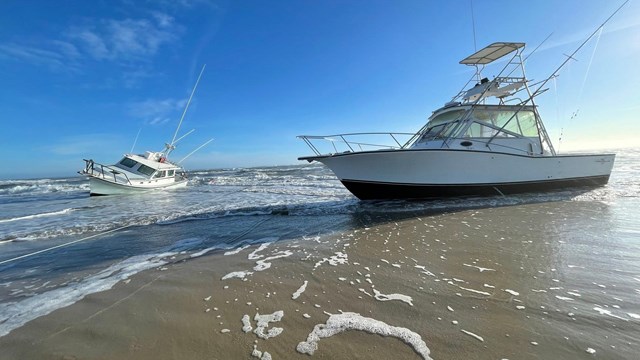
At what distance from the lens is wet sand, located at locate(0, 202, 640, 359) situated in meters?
2.12

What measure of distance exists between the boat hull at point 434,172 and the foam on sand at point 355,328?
6.29 meters

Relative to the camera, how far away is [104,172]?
17203 millimetres

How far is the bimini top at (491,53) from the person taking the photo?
10.2m

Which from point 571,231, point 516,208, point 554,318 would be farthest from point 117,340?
point 516,208

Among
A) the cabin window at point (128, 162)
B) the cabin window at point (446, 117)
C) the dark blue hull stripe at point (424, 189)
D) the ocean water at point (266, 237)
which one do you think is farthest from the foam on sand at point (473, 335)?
the cabin window at point (128, 162)

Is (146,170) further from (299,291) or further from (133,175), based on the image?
(299,291)

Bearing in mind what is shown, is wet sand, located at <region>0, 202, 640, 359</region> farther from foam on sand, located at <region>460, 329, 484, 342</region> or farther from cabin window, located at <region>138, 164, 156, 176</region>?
cabin window, located at <region>138, 164, 156, 176</region>

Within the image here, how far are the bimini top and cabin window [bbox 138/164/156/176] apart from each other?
1974 cm

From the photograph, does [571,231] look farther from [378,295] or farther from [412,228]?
[378,295]

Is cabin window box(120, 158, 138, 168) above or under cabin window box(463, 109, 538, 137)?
under

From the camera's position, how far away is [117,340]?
7.58 feet

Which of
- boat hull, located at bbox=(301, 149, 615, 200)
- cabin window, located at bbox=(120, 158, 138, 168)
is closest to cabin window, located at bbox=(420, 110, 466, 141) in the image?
boat hull, located at bbox=(301, 149, 615, 200)

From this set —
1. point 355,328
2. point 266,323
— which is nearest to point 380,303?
point 355,328

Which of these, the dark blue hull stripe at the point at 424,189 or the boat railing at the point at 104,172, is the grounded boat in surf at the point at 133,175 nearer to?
the boat railing at the point at 104,172
